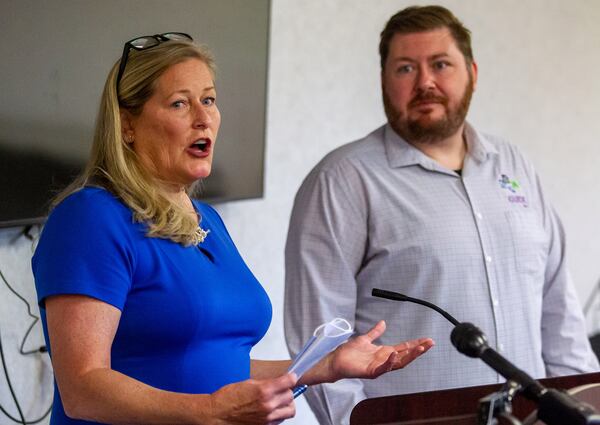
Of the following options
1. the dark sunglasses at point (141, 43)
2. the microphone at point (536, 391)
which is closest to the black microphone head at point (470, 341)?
the microphone at point (536, 391)

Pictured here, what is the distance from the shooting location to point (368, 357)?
5.76 feet

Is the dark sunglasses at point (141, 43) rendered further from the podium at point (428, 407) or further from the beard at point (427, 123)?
the beard at point (427, 123)

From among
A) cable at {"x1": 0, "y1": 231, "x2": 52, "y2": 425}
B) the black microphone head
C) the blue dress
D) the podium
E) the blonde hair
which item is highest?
the blonde hair

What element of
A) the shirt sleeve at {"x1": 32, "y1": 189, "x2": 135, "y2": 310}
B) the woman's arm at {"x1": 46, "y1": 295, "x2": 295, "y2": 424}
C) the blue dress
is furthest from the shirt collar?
the woman's arm at {"x1": 46, "y1": 295, "x2": 295, "y2": 424}

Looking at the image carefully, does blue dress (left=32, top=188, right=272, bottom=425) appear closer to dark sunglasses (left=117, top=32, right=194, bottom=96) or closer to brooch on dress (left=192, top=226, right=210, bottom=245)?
brooch on dress (left=192, top=226, right=210, bottom=245)

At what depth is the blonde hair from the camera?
170 centimetres

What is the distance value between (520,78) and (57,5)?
2.71 m

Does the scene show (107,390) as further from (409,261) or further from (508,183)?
(508,183)

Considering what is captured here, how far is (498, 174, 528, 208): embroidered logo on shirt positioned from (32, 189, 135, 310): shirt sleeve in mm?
1311

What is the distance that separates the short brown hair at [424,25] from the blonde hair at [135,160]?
0.90m

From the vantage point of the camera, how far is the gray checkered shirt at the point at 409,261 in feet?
7.84

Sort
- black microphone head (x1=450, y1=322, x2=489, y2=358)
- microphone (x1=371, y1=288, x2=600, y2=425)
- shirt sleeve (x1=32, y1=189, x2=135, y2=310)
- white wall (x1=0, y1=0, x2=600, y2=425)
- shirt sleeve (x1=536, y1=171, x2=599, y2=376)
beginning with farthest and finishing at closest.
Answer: white wall (x1=0, y1=0, x2=600, y2=425), shirt sleeve (x1=536, y1=171, x2=599, y2=376), shirt sleeve (x1=32, y1=189, x2=135, y2=310), black microphone head (x1=450, y1=322, x2=489, y2=358), microphone (x1=371, y1=288, x2=600, y2=425)

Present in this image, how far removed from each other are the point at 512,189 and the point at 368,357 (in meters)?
1.07

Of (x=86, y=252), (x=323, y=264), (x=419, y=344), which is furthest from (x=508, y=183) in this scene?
(x=86, y=252)
